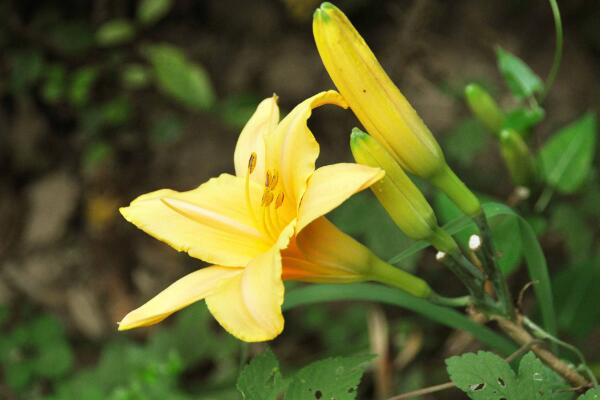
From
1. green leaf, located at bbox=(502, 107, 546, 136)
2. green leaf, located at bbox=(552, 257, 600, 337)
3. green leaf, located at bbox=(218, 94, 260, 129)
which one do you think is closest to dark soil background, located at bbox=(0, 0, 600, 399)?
green leaf, located at bbox=(218, 94, 260, 129)

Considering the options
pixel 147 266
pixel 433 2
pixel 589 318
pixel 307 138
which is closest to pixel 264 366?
pixel 307 138

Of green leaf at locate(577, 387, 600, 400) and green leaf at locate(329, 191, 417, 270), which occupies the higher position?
green leaf at locate(577, 387, 600, 400)

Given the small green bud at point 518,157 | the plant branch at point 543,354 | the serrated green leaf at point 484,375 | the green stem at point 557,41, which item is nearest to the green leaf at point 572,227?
the small green bud at point 518,157

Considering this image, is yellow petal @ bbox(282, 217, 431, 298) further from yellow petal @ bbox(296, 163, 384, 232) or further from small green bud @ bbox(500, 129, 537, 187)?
small green bud @ bbox(500, 129, 537, 187)

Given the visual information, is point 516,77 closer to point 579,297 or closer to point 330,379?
point 579,297

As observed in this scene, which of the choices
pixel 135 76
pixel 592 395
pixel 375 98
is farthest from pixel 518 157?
pixel 135 76

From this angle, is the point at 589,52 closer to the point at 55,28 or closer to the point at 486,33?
the point at 486,33

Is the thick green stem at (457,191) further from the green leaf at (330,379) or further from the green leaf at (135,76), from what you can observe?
the green leaf at (135,76)
